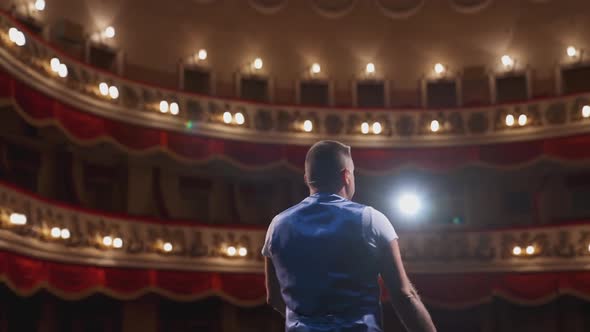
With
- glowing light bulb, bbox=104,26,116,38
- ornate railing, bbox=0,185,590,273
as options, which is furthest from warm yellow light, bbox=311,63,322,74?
glowing light bulb, bbox=104,26,116,38

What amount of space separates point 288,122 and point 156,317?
654cm

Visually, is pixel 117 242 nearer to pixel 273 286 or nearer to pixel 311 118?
pixel 311 118

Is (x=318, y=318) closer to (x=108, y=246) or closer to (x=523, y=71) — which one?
(x=108, y=246)

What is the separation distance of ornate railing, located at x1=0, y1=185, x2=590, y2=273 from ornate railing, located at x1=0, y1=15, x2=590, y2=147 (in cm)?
286

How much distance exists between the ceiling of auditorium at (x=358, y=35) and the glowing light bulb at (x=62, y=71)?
4049mm

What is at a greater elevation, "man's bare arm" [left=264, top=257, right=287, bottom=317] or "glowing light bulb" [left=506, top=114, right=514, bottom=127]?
"glowing light bulb" [left=506, top=114, right=514, bottom=127]

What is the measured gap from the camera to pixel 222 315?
20.9 metres

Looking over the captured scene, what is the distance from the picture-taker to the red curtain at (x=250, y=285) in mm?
17328

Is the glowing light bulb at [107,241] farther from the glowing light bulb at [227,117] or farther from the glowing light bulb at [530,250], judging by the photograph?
the glowing light bulb at [530,250]

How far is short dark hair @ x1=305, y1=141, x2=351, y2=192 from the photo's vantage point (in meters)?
2.30

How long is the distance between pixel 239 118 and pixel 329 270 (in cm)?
1919

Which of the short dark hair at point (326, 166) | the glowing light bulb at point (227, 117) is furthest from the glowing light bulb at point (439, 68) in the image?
the short dark hair at point (326, 166)

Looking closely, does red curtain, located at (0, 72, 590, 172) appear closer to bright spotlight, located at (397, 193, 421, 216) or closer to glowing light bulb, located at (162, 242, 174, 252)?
bright spotlight, located at (397, 193, 421, 216)

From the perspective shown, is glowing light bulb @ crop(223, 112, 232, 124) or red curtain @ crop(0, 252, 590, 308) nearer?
red curtain @ crop(0, 252, 590, 308)
